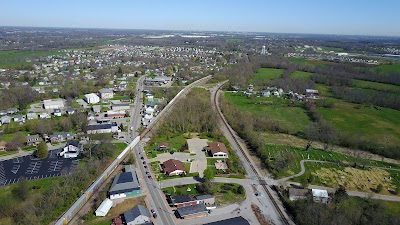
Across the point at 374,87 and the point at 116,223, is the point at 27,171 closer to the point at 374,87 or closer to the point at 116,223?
the point at 116,223

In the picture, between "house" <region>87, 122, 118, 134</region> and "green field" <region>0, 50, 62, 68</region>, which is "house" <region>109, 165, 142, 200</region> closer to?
"house" <region>87, 122, 118, 134</region>

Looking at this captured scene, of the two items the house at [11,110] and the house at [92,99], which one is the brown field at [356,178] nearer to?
the house at [92,99]

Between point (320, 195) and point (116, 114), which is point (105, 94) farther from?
point (320, 195)

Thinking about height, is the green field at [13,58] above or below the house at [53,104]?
above

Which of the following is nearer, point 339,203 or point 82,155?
point 339,203

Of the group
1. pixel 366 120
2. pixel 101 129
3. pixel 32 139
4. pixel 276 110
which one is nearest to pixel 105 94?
pixel 101 129

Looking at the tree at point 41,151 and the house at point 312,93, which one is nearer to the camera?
the tree at point 41,151

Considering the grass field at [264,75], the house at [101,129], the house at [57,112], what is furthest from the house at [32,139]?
the grass field at [264,75]

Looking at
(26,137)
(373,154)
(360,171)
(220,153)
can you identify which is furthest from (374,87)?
(26,137)
